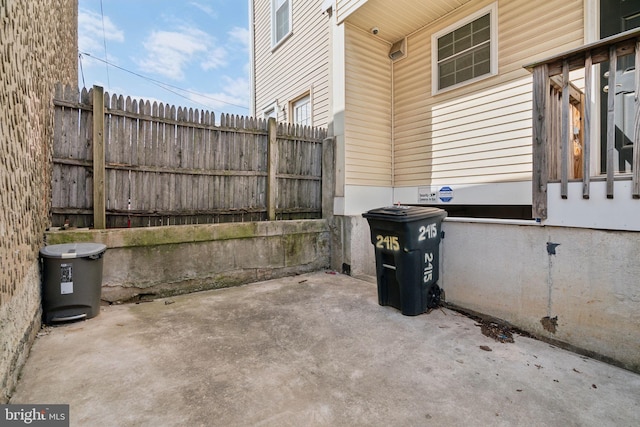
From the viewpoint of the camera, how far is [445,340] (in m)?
2.85

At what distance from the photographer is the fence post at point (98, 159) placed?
3.83 metres

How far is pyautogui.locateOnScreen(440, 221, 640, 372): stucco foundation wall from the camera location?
7.83ft

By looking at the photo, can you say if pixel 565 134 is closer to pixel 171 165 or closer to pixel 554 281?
pixel 554 281

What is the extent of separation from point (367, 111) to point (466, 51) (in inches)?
74.0

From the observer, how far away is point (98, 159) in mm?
3850

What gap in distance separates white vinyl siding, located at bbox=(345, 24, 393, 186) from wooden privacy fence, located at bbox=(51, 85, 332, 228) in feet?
2.29

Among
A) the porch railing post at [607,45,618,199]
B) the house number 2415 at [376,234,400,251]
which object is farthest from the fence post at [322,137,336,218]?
the porch railing post at [607,45,618,199]

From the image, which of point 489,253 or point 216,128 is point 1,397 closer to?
point 216,128

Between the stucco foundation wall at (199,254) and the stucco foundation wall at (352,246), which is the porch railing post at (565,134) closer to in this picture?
the stucco foundation wall at (352,246)

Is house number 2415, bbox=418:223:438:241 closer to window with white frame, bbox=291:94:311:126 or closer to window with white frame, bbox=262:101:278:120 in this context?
window with white frame, bbox=291:94:311:126

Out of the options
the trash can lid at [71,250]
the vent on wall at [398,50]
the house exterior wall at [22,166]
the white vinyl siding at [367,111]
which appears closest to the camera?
the house exterior wall at [22,166]

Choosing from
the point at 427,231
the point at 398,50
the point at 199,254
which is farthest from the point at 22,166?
the point at 398,50

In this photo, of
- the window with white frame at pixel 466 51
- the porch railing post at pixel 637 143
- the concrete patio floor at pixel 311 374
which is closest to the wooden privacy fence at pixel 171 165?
the concrete patio floor at pixel 311 374

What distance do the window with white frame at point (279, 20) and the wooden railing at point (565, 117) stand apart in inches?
269
